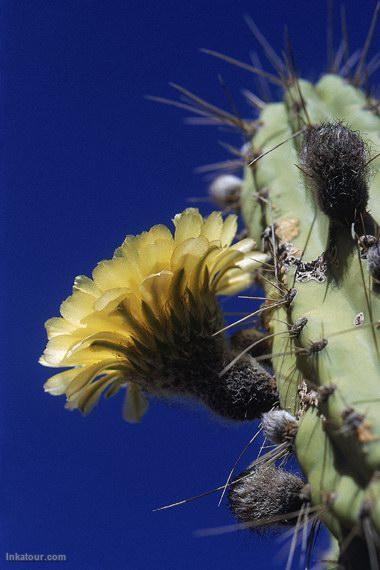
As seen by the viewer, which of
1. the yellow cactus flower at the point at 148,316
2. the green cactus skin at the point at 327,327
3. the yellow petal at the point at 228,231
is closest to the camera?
the green cactus skin at the point at 327,327

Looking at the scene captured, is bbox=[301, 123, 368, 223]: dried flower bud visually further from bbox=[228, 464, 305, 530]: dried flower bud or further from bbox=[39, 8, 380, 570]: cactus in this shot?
bbox=[228, 464, 305, 530]: dried flower bud

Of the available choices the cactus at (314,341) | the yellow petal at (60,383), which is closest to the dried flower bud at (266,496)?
the cactus at (314,341)

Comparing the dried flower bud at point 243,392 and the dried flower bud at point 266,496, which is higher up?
the dried flower bud at point 243,392

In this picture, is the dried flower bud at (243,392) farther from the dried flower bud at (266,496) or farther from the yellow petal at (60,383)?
the yellow petal at (60,383)

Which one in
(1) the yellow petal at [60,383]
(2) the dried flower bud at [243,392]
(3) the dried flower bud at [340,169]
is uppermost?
(3) the dried flower bud at [340,169]

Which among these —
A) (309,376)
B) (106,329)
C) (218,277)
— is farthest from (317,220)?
(106,329)

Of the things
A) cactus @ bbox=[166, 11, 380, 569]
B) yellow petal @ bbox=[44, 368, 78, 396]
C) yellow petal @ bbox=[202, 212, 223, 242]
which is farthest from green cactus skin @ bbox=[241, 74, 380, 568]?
yellow petal @ bbox=[44, 368, 78, 396]

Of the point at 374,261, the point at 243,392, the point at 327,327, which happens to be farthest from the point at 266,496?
the point at 374,261

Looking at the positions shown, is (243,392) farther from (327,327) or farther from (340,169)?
(340,169)
